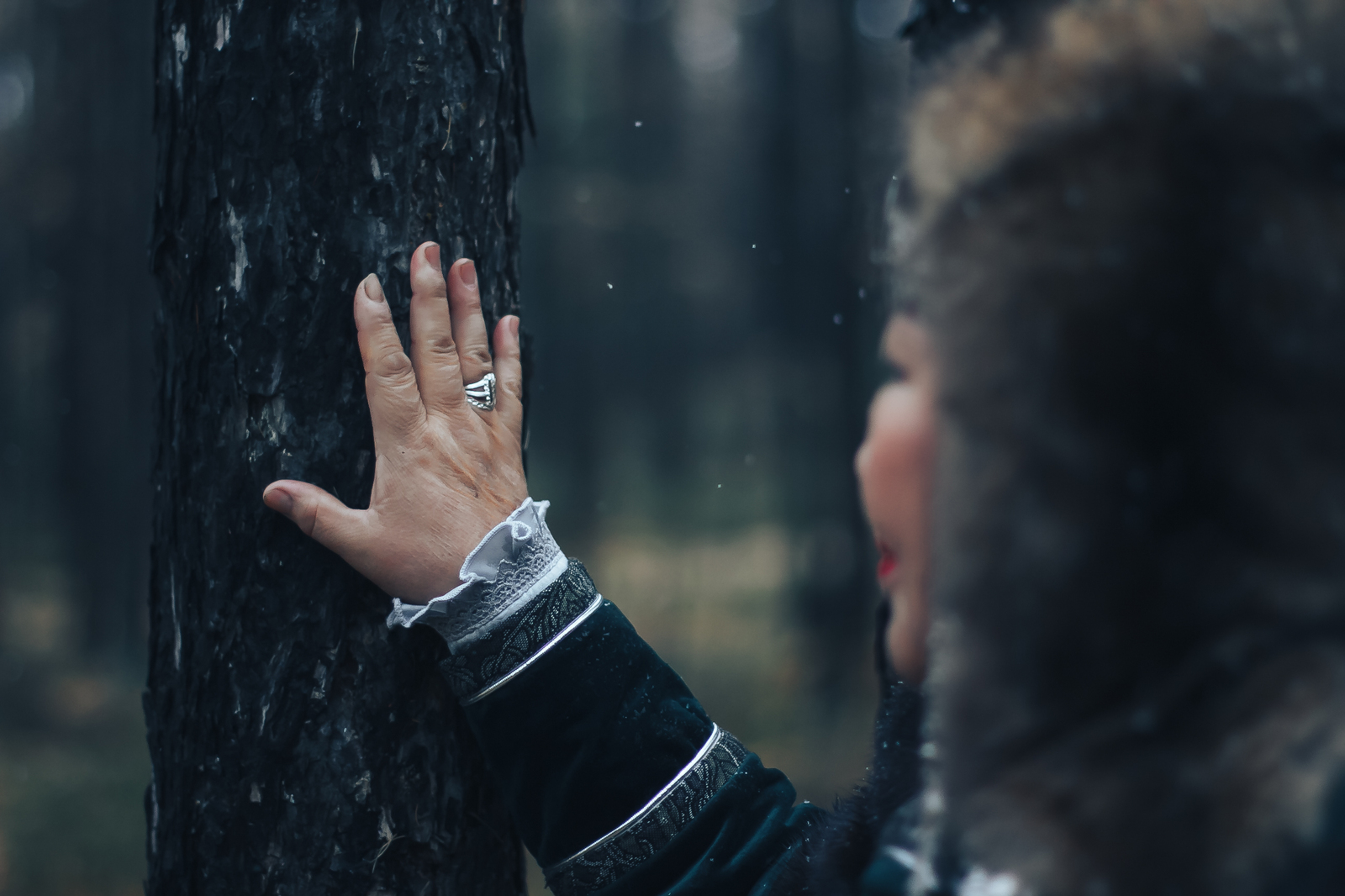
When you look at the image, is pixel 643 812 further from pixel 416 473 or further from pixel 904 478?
pixel 904 478

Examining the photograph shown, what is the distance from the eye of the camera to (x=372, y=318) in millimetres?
1279

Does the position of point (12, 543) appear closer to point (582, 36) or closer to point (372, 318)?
point (582, 36)

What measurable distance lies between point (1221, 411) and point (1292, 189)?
17 centimetres

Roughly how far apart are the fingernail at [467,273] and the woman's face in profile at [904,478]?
2.42 feet

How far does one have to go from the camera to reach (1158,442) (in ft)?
2.15

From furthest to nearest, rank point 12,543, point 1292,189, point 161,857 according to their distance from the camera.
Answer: point 12,543, point 161,857, point 1292,189

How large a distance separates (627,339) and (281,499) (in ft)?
22.5

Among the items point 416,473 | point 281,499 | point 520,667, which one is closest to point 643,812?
point 520,667

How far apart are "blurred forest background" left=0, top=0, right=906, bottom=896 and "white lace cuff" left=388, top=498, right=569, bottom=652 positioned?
5350 millimetres

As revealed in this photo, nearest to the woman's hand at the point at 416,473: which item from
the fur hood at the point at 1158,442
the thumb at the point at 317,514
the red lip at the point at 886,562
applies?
the thumb at the point at 317,514

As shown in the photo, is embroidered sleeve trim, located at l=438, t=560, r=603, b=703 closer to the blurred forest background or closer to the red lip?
the red lip

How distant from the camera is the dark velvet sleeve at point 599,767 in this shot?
1281 millimetres

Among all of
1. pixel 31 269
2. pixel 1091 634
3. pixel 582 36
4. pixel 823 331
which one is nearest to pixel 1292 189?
pixel 1091 634

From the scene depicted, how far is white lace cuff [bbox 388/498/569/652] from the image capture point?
125 centimetres
